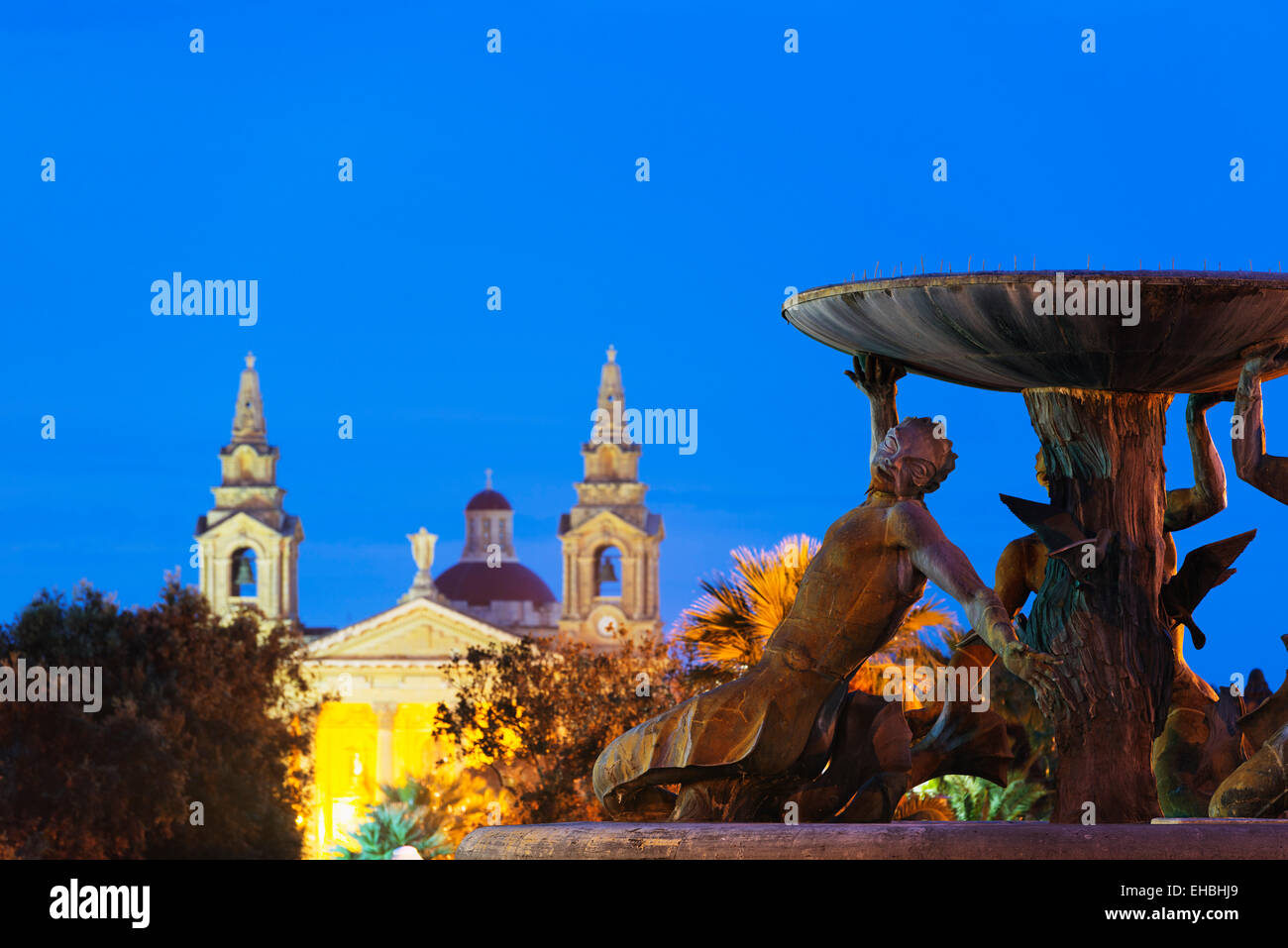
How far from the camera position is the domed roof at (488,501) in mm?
119500

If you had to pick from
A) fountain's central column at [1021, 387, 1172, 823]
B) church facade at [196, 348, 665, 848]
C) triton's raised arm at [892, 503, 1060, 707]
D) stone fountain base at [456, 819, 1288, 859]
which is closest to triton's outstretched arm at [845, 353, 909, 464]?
fountain's central column at [1021, 387, 1172, 823]

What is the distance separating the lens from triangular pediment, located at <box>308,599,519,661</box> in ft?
292

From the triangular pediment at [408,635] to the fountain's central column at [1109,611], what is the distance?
7862cm

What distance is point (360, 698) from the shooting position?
8944 cm

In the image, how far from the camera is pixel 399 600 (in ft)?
305

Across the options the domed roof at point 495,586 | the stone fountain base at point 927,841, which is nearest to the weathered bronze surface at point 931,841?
the stone fountain base at point 927,841

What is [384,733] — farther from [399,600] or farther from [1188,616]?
[1188,616]

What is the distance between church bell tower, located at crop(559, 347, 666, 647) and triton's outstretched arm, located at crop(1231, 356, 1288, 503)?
263ft

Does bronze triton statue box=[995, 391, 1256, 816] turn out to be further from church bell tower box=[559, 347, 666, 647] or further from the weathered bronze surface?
church bell tower box=[559, 347, 666, 647]

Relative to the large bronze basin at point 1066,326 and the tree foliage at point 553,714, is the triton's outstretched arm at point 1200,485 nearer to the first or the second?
the large bronze basin at point 1066,326

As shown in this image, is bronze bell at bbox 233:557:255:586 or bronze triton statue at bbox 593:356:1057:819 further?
bronze bell at bbox 233:557:255:586

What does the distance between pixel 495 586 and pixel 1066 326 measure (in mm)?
100358
